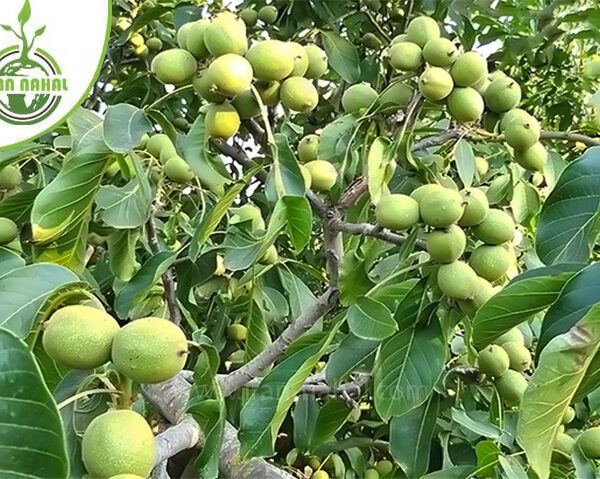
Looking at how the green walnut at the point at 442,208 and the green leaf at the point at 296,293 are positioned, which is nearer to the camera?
the green walnut at the point at 442,208

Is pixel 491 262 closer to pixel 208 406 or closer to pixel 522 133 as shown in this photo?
pixel 522 133

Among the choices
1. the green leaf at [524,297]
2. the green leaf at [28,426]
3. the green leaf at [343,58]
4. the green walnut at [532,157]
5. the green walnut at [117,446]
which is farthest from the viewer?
the green leaf at [343,58]

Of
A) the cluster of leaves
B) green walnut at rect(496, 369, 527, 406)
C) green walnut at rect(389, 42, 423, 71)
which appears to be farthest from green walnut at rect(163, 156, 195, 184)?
green walnut at rect(496, 369, 527, 406)

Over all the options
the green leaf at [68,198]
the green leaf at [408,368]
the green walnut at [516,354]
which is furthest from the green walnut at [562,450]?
the green leaf at [68,198]

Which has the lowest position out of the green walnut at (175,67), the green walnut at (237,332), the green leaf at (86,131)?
the green walnut at (237,332)

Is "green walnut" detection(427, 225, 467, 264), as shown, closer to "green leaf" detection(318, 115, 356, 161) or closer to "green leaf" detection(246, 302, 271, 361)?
"green leaf" detection(318, 115, 356, 161)

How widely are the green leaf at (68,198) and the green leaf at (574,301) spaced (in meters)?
0.59

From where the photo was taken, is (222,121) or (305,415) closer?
(222,121)

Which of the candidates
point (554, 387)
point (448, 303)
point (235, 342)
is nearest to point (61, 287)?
point (554, 387)

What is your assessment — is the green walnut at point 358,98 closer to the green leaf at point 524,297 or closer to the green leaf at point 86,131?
the green leaf at point 86,131

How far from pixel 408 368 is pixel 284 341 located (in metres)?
0.18

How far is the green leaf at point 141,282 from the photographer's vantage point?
959 millimetres

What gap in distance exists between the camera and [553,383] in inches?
21.4

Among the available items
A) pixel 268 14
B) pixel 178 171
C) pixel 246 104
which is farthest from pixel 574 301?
pixel 268 14
